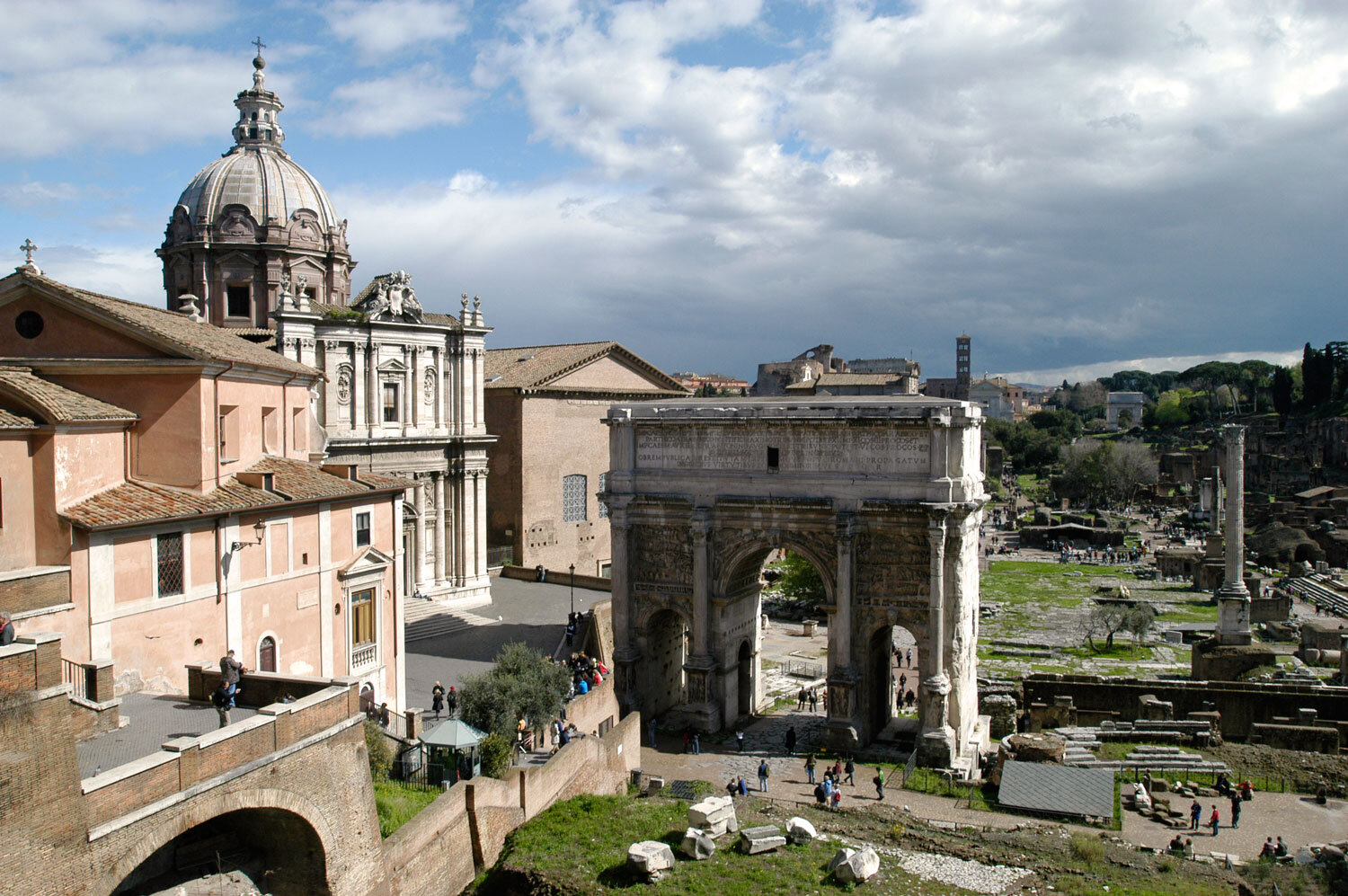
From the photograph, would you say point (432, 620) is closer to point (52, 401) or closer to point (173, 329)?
point (173, 329)

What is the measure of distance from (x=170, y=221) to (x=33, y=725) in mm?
32113

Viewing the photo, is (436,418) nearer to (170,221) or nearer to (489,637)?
(489,637)

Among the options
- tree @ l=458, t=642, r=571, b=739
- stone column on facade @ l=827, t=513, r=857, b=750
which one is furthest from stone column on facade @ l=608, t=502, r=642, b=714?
tree @ l=458, t=642, r=571, b=739

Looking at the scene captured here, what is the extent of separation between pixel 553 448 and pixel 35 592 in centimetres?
2935

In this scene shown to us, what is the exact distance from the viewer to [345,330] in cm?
3244

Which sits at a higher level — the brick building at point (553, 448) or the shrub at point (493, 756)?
the brick building at point (553, 448)

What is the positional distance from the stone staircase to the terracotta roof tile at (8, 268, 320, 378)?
10.7 meters

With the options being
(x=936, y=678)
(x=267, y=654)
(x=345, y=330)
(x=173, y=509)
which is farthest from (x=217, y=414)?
(x=936, y=678)

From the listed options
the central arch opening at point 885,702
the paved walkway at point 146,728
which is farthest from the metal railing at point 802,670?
the paved walkway at point 146,728

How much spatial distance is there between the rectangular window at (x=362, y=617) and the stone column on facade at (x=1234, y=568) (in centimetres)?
3150

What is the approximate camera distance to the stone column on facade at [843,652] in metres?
25.5

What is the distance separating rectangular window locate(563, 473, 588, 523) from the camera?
145 feet

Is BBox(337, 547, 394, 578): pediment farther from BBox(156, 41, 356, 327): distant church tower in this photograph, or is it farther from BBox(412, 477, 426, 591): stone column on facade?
BBox(156, 41, 356, 327): distant church tower

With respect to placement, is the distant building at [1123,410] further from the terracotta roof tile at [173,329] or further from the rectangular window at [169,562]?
the rectangular window at [169,562]
